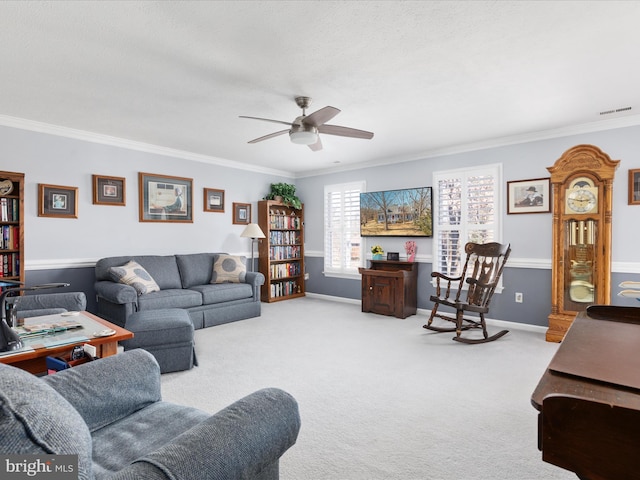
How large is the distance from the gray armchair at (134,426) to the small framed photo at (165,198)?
3.82m

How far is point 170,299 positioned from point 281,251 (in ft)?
8.58

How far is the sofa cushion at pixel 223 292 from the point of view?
15.3 ft

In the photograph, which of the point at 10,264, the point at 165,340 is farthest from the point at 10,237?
the point at 165,340

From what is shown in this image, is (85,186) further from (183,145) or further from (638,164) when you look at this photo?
(638,164)

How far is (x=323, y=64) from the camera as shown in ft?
8.61

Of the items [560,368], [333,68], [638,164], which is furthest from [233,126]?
[638,164]

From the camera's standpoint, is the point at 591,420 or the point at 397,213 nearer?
the point at 591,420

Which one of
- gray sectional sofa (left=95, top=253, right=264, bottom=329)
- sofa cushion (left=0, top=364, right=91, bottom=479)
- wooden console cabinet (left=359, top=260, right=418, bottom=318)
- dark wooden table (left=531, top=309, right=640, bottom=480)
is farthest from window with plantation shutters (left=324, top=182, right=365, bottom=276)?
A: sofa cushion (left=0, top=364, right=91, bottom=479)

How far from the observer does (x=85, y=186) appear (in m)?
4.44

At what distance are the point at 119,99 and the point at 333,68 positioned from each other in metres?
2.07

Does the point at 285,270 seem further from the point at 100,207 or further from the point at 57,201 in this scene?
the point at 57,201

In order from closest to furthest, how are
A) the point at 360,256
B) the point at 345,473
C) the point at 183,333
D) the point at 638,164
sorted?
the point at 345,473
the point at 183,333
the point at 638,164
the point at 360,256

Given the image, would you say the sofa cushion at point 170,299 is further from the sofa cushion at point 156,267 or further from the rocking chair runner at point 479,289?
the rocking chair runner at point 479,289

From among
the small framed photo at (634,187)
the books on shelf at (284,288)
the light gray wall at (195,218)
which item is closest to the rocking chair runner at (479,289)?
the light gray wall at (195,218)
